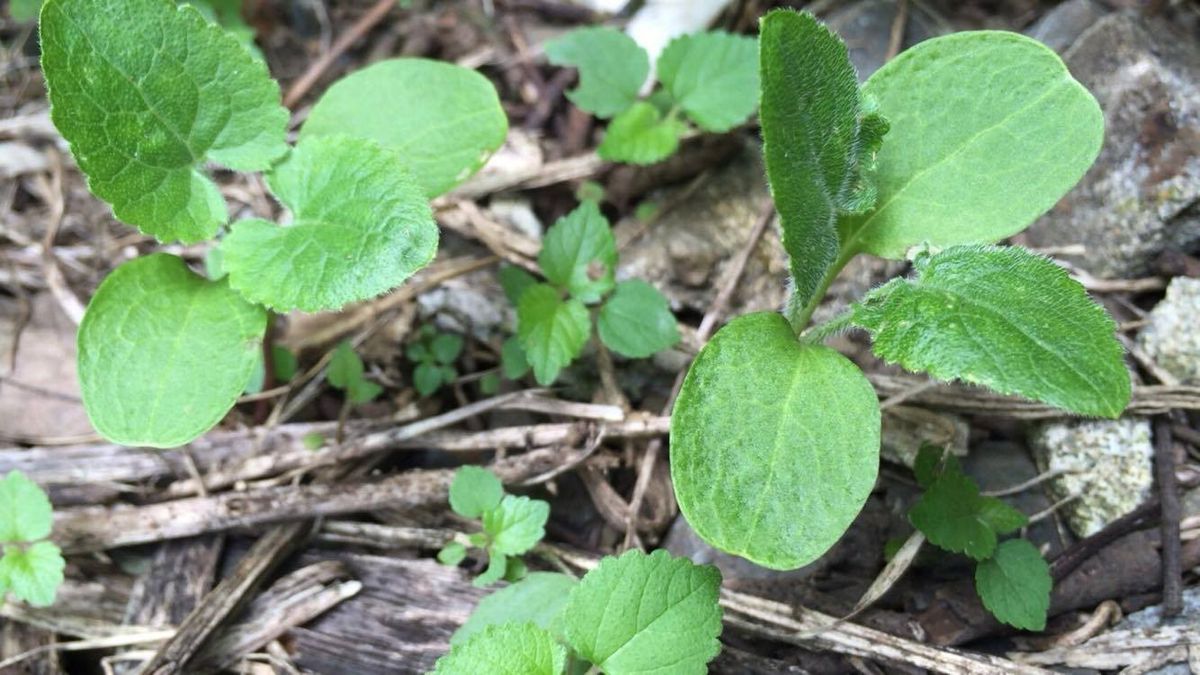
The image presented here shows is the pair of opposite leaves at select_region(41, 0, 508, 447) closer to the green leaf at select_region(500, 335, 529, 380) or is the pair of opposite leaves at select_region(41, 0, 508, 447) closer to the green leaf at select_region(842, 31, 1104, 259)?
the green leaf at select_region(500, 335, 529, 380)

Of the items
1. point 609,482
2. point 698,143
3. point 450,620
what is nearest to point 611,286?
point 609,482

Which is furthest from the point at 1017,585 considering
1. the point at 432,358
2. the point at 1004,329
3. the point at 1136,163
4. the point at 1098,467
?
the point at 432,358

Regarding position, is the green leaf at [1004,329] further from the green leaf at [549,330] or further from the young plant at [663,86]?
the young plant at [663,86]

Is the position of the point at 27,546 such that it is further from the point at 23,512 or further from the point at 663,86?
the point at 663,86

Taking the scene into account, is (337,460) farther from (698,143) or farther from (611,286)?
(698,143)

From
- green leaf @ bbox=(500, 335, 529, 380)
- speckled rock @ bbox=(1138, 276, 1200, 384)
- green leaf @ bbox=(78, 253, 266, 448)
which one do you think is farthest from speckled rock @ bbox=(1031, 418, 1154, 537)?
green leaf @ bbox=(78, 253, 266, 448)

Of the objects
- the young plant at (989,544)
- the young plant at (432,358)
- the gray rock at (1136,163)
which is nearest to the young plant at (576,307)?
the young plant at (432,358)
